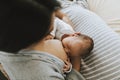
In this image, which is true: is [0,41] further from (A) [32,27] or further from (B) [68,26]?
(B) [68,26]

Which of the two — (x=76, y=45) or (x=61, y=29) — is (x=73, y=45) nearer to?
(x=76, y=45)

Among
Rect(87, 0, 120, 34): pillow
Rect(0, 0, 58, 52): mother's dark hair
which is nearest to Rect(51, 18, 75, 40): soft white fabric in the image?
Rect(87, 0, 120, 34): pillow

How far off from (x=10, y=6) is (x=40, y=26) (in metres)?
0.10

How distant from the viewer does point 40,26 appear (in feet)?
2.06

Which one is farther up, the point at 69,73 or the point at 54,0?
the point at 54,0

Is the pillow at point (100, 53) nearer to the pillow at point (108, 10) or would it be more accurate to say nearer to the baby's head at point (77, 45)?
the baby's head at point (77, 45)

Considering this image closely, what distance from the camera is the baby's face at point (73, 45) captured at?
3.36ft

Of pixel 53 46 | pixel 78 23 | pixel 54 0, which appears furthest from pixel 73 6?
pixel 54 0

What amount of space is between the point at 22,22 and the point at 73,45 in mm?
476

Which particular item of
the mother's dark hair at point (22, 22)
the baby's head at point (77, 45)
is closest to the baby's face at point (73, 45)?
the baby's head at point (77, 45)

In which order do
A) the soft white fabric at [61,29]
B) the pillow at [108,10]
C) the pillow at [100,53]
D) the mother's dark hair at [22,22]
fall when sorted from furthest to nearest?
1. the pillow at [108,10]
2. the soft white fabric at [61,29]
3. the pillow at [100,53]
4. the mother's dark hair at [22,22]

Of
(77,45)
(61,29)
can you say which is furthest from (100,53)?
(61,29)

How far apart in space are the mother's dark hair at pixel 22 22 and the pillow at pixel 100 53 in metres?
0.42

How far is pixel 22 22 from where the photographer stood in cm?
60
